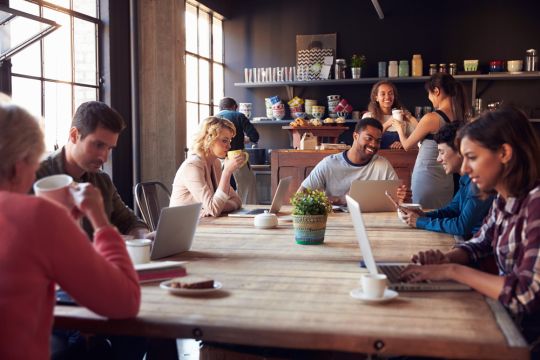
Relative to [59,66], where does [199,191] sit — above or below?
below

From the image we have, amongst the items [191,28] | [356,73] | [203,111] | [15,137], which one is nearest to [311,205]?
[15,137]

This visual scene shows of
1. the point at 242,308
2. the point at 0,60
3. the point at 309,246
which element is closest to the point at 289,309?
the point at 242,308

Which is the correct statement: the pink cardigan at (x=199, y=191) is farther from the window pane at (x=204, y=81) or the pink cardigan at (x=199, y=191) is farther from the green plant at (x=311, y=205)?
the window pane at (x=204, y=81)

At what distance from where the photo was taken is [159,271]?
1.98 metres

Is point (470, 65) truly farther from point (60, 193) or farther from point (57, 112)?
point (60, 193)

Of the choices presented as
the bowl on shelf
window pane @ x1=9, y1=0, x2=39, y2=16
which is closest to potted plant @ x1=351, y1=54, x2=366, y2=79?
the bowl on shelf

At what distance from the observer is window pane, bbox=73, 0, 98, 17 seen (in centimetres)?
521

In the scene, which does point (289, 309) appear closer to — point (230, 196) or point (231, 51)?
point (230, 196)

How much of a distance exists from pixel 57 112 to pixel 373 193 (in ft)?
8.45

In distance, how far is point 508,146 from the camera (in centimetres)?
189

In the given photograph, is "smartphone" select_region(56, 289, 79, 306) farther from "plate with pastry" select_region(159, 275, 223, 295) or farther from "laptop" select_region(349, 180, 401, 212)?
"laptop" select_region(349, 180, 401, 212)

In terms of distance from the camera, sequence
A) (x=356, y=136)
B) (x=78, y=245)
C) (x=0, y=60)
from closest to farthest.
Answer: (x=78, y=245), (x=0, y=60), (x=356, y=136)

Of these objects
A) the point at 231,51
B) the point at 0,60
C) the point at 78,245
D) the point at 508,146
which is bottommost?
the point at 78,245

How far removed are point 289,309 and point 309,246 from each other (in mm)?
1019
